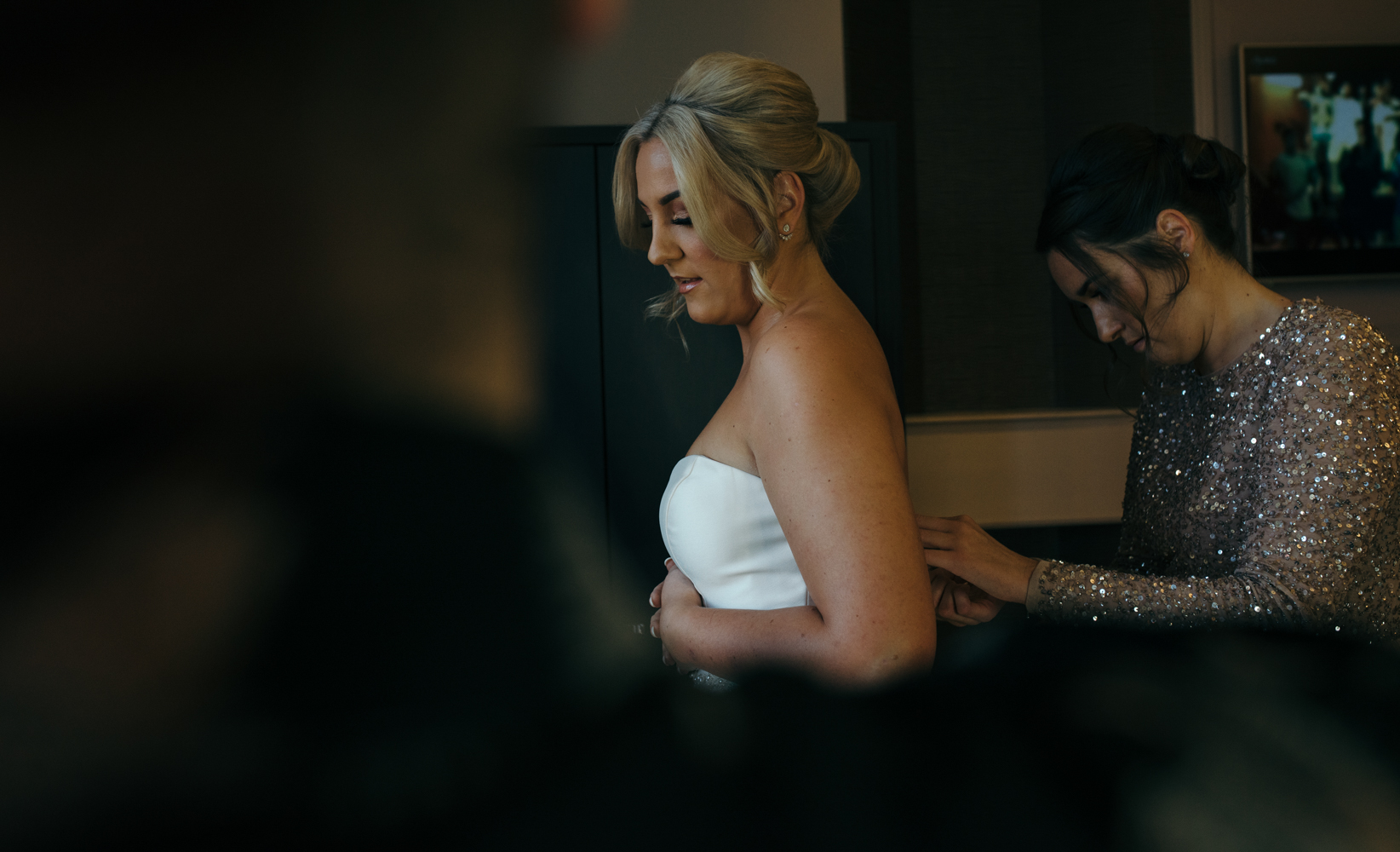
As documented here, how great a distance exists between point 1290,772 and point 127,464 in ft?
0.81

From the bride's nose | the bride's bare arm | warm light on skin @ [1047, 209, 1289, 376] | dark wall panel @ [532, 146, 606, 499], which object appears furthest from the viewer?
dark wall panel @ [532, 146, 606, 499]

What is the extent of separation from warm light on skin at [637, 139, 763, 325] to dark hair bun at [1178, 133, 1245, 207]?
1.51 feet

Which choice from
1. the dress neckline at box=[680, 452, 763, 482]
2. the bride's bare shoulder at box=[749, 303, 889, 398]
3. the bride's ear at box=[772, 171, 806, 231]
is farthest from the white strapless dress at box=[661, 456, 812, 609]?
the bride's ear at box=[772, 171, 806, 231]

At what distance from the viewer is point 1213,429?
0.94 metres

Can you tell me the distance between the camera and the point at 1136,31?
7.59 feet

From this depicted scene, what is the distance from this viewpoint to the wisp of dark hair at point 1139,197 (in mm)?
890

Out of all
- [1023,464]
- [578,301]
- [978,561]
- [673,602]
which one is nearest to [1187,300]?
[978,561]

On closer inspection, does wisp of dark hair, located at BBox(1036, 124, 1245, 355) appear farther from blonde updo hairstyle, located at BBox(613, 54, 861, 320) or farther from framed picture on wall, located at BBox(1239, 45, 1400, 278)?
framed picture on wall, located at BBox(1239, 45, 1400, 278)

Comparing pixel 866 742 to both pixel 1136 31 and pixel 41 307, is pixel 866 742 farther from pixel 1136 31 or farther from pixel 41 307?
pixel 1136 31

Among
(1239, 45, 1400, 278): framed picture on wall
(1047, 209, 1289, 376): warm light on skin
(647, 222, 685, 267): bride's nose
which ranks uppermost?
(1239, 45, 1400, 278): framed picture on wall

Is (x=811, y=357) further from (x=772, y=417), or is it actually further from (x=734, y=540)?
(x=734, y=540)

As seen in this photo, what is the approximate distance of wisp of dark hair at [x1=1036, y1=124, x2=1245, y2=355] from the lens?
0.89 metres

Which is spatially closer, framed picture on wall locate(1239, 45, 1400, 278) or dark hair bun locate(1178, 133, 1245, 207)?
dark hair bun locate(1178, 133, 1245, 207)

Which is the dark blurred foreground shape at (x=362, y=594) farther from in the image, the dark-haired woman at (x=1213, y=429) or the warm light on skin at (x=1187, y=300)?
the warm light on skin at (x=1187, y=300)
